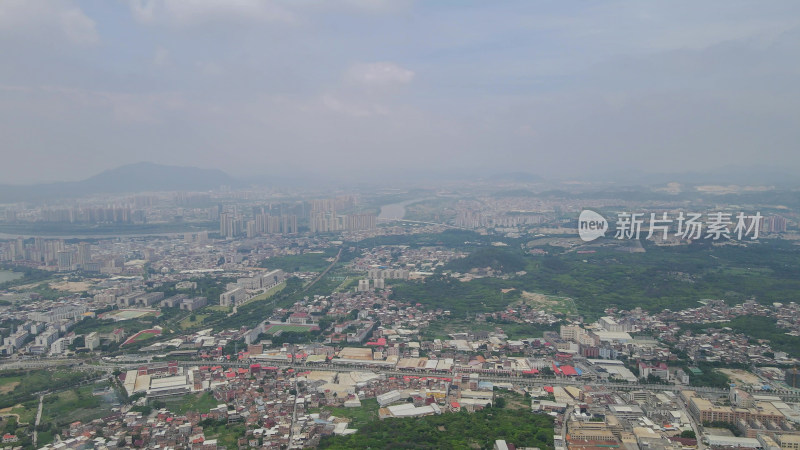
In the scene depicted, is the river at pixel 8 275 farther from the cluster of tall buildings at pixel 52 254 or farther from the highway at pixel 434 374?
the highway at pixel 434 374


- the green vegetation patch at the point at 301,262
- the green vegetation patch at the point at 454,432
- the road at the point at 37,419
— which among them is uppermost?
the green vegetation patch at the point at 454,432

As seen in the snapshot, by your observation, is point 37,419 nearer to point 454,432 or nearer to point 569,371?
point 454,432

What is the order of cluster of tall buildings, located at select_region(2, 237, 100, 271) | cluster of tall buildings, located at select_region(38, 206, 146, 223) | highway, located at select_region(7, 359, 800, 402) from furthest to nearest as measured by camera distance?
cluster of tall buildings, located at select_region(38, 206, 146, 223)
cluster of tall buildings, located at select_region(2, 237, 100, 271)
highway, located at select_region(7, 359, 800, 402)

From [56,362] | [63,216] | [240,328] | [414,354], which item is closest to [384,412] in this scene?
[414,354]

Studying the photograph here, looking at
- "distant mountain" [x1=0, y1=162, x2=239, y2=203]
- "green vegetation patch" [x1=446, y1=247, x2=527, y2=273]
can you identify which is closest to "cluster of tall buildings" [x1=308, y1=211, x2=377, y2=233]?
"green vegetation patch" [x1=446, y1=247, x2=527, y2=273]

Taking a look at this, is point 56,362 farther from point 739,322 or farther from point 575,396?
point 739,322

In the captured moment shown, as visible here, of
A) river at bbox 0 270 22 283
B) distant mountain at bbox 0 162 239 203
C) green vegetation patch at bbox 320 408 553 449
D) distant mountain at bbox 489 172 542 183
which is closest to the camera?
green vegetation patch at bbox 320 408 553 449

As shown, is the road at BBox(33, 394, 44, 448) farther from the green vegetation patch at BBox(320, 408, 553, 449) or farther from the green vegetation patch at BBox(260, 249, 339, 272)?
the green vegetation patch at BBox(260, 249, 339, 272)

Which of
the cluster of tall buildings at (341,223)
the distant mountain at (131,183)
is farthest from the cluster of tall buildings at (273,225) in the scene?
the distant mountain at (131,183)
